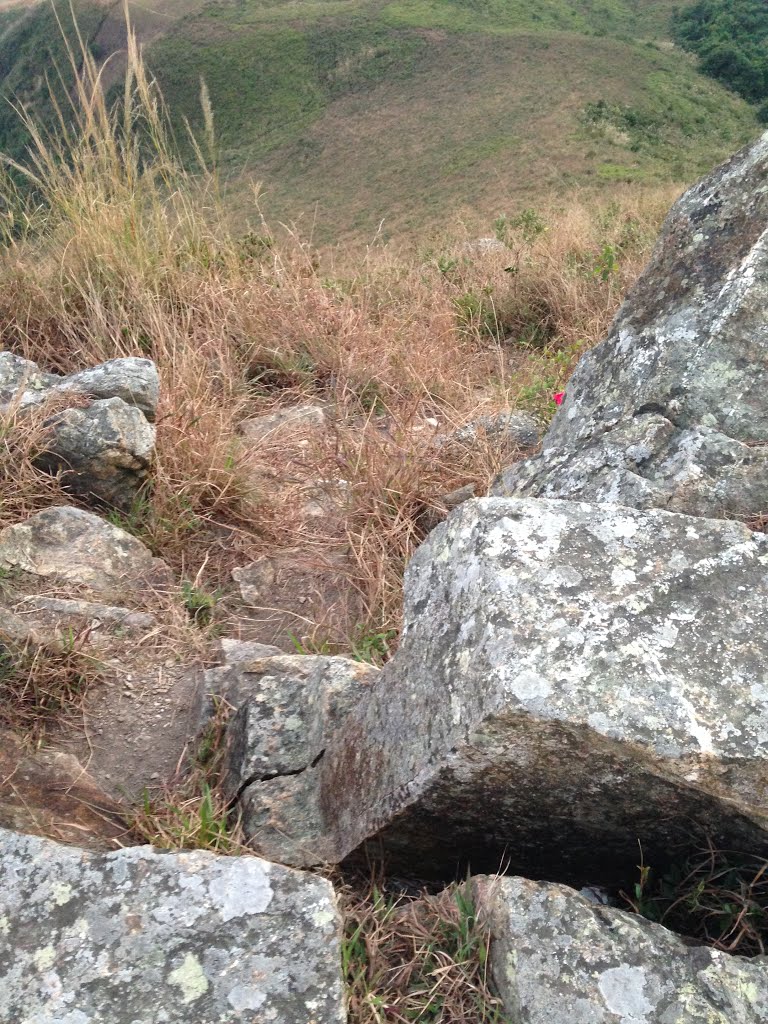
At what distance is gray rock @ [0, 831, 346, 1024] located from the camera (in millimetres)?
1232

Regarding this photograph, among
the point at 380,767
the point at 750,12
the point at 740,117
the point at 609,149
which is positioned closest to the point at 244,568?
the point at 380,767

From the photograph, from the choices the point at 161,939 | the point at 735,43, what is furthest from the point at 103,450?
the point at 735,43

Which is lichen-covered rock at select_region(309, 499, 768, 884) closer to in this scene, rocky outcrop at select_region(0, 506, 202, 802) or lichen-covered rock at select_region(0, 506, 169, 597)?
rocky outcrop at select_region(0, 506, 202, 802)

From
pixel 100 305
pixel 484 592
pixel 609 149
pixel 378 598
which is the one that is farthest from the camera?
pixel 609 149

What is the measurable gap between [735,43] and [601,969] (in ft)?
164

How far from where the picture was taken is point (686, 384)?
2227mm

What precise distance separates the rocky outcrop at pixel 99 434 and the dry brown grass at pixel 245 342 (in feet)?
0.22

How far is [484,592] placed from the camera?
1.52 metres

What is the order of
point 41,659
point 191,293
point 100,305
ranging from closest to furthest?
point 41,659, point 100,305, point 191,293

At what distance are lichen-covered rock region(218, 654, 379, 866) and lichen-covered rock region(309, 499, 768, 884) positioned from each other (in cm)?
9

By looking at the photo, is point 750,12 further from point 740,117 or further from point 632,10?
point 632,10

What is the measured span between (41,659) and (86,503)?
2.70 feet

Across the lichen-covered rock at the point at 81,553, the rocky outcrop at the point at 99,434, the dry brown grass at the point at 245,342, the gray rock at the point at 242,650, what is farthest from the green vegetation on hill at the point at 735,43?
Answer: the gray rock at the point at 242,650

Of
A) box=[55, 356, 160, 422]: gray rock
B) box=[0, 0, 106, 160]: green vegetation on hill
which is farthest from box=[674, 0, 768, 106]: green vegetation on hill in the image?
box=[55, 356, 160, 422]: gray rock
